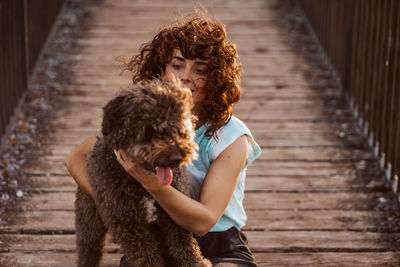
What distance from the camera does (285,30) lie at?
765 cm

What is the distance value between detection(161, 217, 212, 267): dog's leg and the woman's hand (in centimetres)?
29

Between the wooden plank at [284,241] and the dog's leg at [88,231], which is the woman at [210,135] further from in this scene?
the wooden plank at [284,241]

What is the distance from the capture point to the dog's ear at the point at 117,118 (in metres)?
1.95

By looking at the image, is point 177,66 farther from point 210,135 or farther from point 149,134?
point 149,134

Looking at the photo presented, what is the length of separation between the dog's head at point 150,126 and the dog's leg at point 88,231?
68cm

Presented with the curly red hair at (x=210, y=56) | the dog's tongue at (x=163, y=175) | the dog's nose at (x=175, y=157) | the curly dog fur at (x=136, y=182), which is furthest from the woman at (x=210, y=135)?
the dog's nose at (x=175, y=157)

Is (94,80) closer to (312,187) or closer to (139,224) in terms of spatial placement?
(312,187)

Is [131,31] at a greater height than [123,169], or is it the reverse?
[123,169]

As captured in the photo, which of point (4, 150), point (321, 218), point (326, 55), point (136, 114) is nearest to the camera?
point (136, 114)

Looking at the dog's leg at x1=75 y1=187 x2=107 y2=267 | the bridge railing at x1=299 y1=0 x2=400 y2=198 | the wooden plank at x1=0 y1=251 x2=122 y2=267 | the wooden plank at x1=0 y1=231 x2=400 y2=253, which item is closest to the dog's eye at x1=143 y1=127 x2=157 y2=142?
the dog's leg at x1=75 y1=187 x2=107 y2=267

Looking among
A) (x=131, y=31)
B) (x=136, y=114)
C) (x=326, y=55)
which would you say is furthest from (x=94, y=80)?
(x=136, y=114)

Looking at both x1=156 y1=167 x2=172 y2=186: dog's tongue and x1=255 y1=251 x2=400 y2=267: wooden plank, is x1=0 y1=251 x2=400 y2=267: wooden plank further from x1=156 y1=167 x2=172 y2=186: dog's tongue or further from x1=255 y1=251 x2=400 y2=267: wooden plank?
x1=156 y1=167 x2=172 y2=186: dog's tongue

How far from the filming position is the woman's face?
2422 millimetres

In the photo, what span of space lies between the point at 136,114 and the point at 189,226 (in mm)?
591
